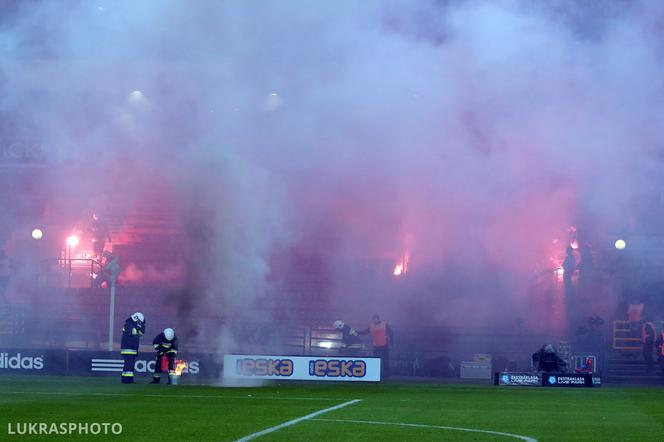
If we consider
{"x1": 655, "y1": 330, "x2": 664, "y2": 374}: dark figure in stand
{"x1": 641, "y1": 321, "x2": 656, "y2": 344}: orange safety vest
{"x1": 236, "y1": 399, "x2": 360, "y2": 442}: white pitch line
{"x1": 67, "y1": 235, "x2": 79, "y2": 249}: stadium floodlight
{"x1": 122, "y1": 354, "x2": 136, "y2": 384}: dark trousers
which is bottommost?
{"x1": 236, "y1": 399, "x2": 360, "y2": 442}: white pitch line

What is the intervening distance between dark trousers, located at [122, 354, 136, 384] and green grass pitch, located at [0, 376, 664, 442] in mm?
419

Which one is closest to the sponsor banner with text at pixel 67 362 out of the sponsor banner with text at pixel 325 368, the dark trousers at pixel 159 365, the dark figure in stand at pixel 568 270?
the dark trousers at pixel 159 365

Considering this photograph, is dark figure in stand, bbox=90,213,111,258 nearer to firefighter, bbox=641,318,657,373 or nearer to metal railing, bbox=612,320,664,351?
metal railing, bbox=612,320,664,351

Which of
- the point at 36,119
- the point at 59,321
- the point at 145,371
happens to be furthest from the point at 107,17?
the point at 59,321

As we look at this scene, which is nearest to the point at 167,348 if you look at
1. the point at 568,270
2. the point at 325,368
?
the point at 325,368

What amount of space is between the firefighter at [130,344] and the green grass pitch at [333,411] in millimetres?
467

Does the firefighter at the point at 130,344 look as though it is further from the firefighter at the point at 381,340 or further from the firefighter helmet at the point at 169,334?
the firefighter at the point at 381,340

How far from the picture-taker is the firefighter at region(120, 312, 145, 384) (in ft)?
75.5

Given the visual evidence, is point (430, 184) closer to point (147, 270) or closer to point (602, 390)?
point (602, 390)

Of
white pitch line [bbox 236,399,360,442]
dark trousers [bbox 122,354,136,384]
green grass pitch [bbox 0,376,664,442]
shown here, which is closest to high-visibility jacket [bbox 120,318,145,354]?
dark trousers [bbox 122,354,136,384]

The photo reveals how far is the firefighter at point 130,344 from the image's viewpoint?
23000mm

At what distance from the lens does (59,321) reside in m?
35.5

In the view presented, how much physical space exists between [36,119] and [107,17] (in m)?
3.07

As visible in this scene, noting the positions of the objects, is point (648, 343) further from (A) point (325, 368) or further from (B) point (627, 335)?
(A) point (325, 368)
